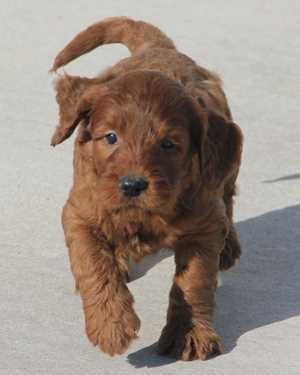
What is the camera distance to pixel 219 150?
4977mm

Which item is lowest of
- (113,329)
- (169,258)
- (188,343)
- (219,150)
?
(169,258)

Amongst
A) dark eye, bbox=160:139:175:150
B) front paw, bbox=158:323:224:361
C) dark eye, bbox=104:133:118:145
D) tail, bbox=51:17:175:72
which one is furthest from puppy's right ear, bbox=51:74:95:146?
tail, bbox=51:17:175:72

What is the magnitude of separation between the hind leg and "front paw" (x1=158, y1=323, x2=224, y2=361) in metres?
0.98

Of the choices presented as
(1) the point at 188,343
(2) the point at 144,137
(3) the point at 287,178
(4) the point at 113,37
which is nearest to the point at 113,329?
(1) the point at 188,343

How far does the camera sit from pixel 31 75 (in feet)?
28.4

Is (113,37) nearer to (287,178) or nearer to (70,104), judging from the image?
(287,178)

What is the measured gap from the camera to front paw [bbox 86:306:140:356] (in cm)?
453

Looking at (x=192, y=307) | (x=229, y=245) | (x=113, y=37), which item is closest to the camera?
(x=192, y=307)

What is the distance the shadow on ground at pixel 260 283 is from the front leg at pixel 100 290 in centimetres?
18

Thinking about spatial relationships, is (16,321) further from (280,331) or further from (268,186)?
(268,186)

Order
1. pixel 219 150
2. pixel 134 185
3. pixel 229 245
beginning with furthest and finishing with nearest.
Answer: pixel 229 245
pixel 219 150
pixel 134 185

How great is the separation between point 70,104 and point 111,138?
458mm

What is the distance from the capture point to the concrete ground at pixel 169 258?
4.75 metres

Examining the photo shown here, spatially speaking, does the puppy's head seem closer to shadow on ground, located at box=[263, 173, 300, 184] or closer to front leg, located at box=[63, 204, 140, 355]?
front leg, located at box=[63, 204, 140, 355]
